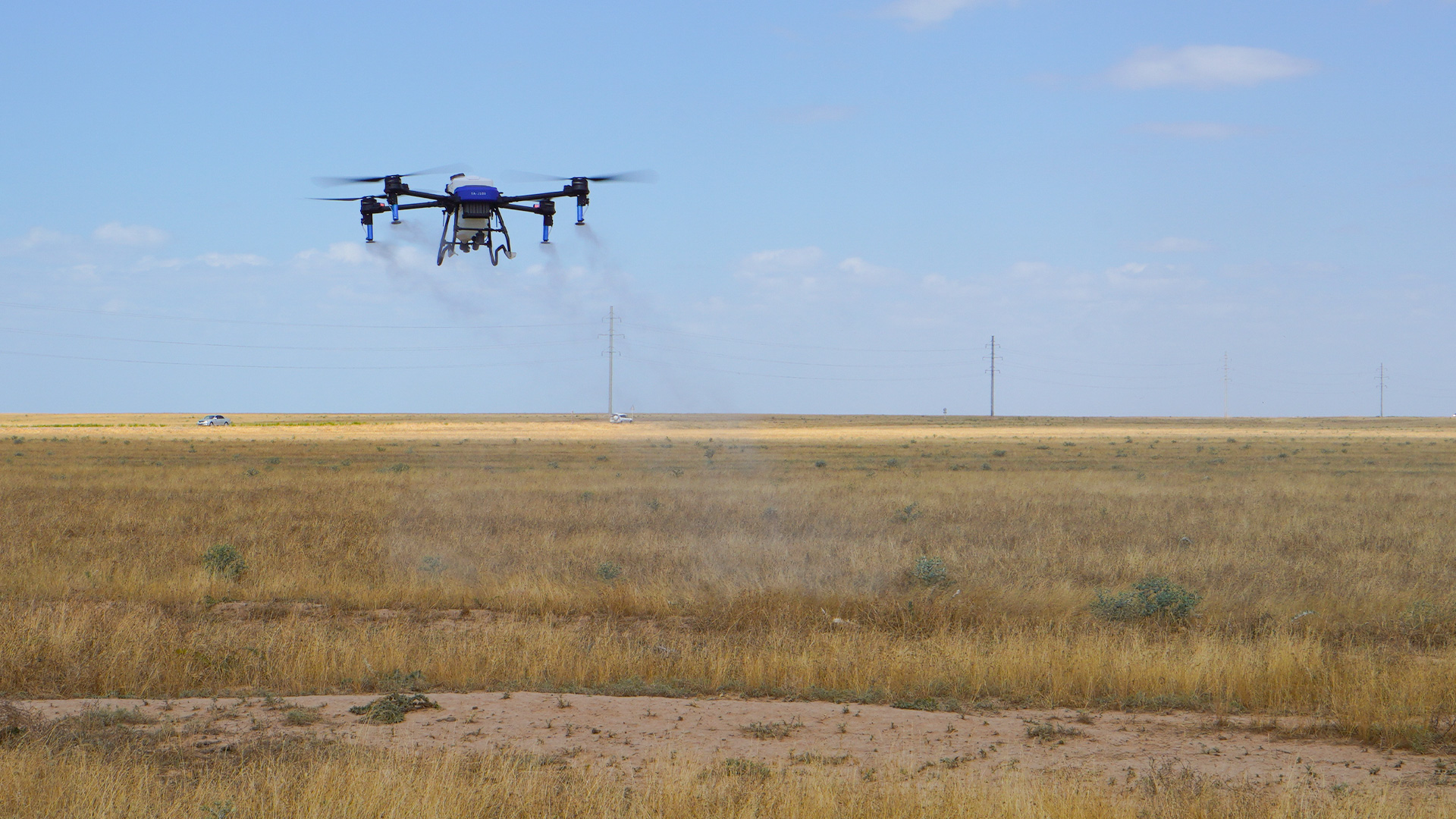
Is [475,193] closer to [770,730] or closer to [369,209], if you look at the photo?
[369,209]

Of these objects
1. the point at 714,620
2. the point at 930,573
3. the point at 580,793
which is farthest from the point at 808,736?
the point at 930,573

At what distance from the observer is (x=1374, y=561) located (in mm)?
19391

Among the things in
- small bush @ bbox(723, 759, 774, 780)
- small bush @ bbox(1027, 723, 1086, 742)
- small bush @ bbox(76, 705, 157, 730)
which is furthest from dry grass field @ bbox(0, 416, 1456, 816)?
small bush @ bbox(1027, 723, 1086, 742)

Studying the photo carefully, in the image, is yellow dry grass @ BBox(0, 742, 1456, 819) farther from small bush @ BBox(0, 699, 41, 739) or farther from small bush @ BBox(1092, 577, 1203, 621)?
small bush @ BBox(1092, 577, 1203, 621)

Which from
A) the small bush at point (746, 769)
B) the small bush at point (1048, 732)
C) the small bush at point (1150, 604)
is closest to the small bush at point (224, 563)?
the small bush at point (746, 769)

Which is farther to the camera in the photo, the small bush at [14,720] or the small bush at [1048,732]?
the small bush at [1048,732]

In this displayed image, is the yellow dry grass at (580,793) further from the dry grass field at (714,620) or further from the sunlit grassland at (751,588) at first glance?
the sunlit grassland at (751,588)

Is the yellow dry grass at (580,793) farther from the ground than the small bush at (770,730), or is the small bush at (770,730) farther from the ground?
the yellow dry grass at (580,793)

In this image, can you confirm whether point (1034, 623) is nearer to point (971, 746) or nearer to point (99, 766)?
point (971, 746)

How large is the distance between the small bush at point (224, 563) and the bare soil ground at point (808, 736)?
7.66 metres

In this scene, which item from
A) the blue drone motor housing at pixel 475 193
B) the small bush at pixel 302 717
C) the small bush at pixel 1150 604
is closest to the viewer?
the small bush at pixel 302 717

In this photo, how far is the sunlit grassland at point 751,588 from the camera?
463 inches

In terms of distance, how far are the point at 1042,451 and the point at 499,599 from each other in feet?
199

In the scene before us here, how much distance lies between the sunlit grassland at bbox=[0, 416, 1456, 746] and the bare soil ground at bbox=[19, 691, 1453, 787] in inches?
28.0
